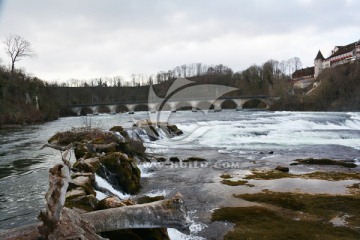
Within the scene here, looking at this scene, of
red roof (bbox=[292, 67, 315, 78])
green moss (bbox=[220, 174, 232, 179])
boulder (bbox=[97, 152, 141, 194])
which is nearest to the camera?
boulder (bbox=[97, 152, 141, 194])

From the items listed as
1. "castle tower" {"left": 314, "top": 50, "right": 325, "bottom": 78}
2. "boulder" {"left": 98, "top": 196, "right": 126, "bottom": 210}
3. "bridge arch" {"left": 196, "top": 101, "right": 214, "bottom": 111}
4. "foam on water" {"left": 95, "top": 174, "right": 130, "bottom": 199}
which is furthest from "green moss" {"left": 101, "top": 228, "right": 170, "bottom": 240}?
"castle tower" {"left": 314, "top": 50, "right": 325, "bottom": 78}

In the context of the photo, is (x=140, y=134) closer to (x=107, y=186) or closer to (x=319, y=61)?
(x=107, y=186)

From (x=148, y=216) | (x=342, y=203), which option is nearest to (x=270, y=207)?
(x=342, y=203)

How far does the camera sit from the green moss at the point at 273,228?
6.79 metres

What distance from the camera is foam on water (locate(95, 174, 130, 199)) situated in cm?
1062

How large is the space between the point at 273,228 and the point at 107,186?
5.94 metres

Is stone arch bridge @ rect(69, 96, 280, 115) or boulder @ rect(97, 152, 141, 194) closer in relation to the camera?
boulder @ rect(97, 152, 141, 194)

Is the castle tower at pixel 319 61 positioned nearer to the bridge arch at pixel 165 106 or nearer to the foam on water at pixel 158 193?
the bridge arch at pixel 165 106

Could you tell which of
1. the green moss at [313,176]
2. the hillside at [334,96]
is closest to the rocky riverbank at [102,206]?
the green moss at [313,176]

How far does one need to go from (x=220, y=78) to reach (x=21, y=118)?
90125mm

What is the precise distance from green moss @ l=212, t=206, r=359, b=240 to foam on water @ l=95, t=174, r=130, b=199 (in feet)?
12.5

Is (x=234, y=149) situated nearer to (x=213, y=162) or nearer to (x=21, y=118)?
(x=213, y=162)

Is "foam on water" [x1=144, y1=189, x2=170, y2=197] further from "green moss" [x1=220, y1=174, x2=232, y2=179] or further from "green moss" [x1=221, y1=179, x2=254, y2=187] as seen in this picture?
"green moss" [x1=220, y1=174, x2=232, y2=179]

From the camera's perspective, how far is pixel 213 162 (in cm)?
1667
